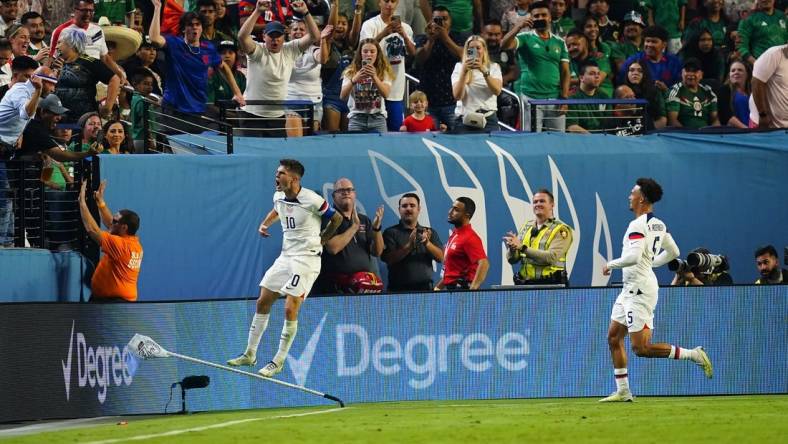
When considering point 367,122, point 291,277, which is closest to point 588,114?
point 367,122

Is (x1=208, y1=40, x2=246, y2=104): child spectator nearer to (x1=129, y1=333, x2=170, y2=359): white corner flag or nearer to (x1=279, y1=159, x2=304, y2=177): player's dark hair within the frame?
(x1=279, y1=159, x2=304, y2=177): player's dark hair

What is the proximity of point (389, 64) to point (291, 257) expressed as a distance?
466 centimetres

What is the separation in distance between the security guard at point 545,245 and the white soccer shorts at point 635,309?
6.84ft

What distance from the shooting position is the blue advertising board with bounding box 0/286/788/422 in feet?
51.0

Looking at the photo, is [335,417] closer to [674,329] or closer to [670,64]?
[674,329]

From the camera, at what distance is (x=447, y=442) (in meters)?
10.7

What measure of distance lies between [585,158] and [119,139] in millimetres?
5943

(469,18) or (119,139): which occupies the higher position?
(469,18)

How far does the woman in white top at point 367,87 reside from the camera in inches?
741

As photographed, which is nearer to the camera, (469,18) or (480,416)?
(480,416)

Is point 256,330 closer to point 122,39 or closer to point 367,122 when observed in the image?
point 367,122

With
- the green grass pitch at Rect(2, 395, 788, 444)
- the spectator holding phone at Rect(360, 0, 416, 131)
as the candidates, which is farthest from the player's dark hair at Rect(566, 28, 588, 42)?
the green grass pitch at Rect(2, 395, 788, 444)

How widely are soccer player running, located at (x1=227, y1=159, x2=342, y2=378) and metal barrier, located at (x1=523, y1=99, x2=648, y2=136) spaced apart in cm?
486

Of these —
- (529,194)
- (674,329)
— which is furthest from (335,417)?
(529,194)
